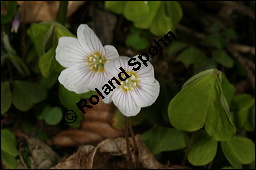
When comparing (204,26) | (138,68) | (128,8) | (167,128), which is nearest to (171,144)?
(167,128)

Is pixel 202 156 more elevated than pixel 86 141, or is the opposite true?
pixel 202 156

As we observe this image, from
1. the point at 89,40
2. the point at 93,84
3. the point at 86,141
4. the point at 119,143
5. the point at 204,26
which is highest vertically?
the point at 89,40

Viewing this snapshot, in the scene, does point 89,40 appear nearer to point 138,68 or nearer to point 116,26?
point 138,68

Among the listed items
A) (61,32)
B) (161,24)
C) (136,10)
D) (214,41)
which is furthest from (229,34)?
(61,32)

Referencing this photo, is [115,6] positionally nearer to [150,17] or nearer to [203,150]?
[150,17]

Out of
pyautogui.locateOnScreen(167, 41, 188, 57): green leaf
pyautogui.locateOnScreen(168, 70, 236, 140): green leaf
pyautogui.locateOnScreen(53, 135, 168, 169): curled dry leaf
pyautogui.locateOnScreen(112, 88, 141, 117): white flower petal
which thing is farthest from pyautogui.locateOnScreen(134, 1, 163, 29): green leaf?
pyautogui.locateOnScreen(112, 88, 141, 117): white flower petal

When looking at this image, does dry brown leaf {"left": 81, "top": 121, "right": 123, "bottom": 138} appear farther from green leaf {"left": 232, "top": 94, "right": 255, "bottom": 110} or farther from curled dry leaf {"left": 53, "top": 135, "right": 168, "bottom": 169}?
green leaf {"left": 232, "top": 94, "right": 255, "bottom": 110}

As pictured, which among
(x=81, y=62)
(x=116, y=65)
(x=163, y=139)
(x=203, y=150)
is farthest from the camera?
(x=163, y=139)
